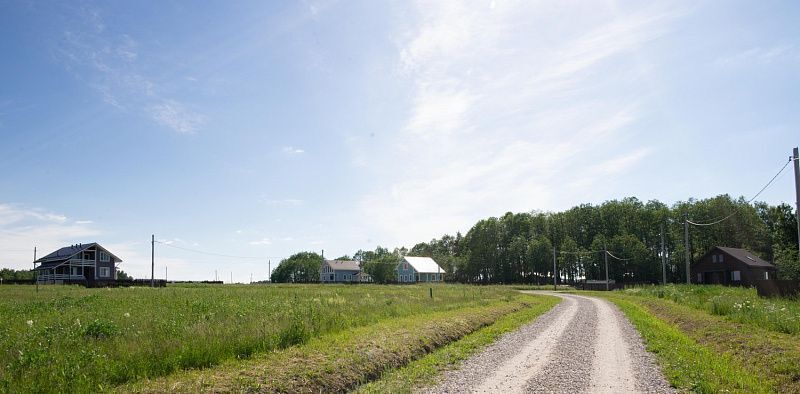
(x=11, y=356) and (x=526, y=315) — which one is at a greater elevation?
(x=11, y=356)

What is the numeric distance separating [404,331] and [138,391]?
30.4ft

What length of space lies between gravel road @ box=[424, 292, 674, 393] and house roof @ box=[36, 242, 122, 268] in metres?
86.1

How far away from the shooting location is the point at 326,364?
38.2 feet

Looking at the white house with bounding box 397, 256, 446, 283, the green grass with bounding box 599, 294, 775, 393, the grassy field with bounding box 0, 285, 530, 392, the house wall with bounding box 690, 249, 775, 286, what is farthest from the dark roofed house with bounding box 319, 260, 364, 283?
the green grass with bounding box 599, 294, 775, 393

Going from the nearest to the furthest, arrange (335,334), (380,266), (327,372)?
(327,372) < (335,334) < (380,266)

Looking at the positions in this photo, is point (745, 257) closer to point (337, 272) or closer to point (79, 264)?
point (337, 272)

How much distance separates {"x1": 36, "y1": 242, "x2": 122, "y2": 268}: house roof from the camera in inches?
3305

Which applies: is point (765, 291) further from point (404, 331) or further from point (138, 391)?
point (138, 391)

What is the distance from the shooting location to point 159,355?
10758 millimetres

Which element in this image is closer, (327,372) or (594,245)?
(327,372)

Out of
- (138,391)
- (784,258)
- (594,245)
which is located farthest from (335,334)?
(594,245)

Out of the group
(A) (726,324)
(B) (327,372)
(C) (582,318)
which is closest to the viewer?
(B) (327,372)

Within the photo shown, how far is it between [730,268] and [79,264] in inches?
3993

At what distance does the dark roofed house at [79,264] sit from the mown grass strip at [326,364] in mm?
80194
